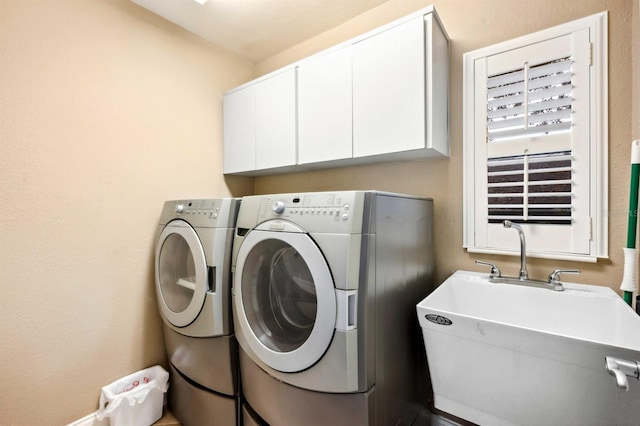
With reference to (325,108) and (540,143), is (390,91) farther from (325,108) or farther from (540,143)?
(540,143)

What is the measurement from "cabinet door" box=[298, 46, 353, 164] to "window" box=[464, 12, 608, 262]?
2.21 ft

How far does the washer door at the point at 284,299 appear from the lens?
1.06 meters

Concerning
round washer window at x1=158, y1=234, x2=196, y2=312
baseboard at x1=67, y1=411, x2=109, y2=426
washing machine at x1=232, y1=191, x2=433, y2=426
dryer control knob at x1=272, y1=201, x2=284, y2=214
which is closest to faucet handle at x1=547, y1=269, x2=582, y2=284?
washing machine at x1=232, y1=191, x2=433, y2=426

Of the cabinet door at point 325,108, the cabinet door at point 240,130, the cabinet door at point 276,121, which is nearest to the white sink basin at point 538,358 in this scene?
the cabinet door at point 325,108

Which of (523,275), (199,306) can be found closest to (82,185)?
(199,306)

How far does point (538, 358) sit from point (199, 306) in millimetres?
1478

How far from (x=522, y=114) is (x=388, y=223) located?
93cm

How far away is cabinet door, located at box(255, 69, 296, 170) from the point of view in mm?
1891

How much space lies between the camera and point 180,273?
1781 millimetres

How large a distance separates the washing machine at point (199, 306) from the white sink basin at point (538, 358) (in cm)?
100

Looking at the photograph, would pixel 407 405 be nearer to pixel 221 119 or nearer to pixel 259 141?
pixel 259 141

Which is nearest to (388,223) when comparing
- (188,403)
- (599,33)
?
(599,33)

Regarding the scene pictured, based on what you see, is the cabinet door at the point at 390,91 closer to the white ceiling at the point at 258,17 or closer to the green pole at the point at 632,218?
the white ceiling at the point at 258,17

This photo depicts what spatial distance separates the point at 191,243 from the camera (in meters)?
1.59
